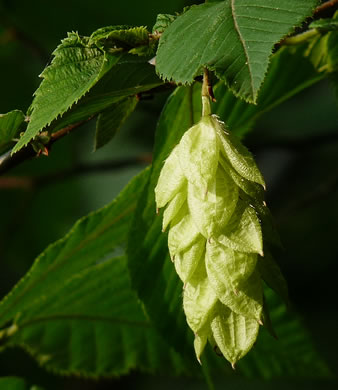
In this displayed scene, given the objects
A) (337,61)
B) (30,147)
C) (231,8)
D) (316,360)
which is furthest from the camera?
(316,360)

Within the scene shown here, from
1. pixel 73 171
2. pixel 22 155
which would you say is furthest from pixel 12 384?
pixel 73 171

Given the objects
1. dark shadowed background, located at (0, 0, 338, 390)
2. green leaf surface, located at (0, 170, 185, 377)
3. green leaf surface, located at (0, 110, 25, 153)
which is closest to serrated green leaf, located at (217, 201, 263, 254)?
green leaf surface, located at (0, 110, 25, 153)

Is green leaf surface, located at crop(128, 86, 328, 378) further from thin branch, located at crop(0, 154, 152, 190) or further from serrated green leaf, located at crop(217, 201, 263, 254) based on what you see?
thin branch, located at crop(0, 154, 152, 190)

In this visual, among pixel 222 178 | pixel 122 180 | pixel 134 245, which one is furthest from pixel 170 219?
pixel 122 180

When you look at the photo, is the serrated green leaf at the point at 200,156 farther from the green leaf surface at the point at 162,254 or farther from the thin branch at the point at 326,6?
the thin branch at the point at 326,6

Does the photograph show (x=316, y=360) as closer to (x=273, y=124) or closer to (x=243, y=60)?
(x=243, y=60)

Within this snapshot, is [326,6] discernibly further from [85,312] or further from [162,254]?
[85,312]
